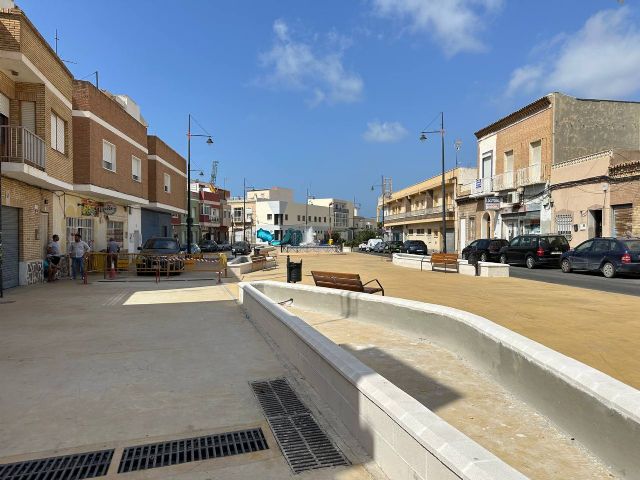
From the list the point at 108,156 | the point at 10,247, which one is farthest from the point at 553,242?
the point at 10,247

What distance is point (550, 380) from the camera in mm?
4047

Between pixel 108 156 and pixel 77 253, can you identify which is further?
pixel 108 156

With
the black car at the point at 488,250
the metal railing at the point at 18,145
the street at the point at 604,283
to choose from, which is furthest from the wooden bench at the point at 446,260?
the metal railing at the point at 18,145

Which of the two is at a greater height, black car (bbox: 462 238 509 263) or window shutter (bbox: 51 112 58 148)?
window shutter (bbox: 51 112 58 148)

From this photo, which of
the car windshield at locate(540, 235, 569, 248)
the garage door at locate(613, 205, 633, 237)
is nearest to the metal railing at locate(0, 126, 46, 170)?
the car windshield at locate(540, 235, 569, 248)

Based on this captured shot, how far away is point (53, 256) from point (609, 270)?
19777 mm

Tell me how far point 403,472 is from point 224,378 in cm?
276

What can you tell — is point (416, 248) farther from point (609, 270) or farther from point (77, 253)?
point (77, 253)

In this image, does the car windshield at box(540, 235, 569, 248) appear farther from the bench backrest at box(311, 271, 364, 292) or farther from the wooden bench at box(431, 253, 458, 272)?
the bench backrest at box(311, 271, 364, 292)

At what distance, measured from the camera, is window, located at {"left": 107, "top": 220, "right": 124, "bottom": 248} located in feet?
75.3

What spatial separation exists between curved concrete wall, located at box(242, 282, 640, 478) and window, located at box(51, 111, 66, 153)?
13.6 meters

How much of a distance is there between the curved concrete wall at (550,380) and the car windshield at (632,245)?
13.6 metres

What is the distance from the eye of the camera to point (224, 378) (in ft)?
16.8

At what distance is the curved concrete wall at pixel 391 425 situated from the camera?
92.8 inches
